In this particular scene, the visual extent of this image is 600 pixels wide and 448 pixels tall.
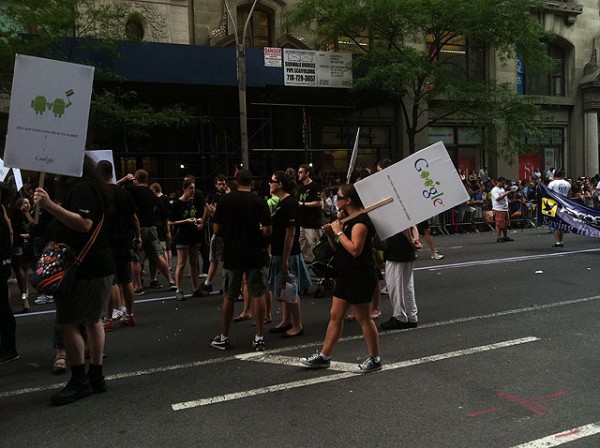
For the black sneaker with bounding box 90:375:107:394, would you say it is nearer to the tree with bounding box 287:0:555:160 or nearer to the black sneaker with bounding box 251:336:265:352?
the black sneaker with bounding box 251:336:265:352

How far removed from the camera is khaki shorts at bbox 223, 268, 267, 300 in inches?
219

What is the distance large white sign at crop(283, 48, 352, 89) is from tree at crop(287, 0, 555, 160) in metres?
0.56

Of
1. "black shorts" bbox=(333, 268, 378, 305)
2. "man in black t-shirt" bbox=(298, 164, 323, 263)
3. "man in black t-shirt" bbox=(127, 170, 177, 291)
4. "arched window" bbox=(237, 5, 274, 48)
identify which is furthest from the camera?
"arched window" bbox=(237, 5, 274, 48)

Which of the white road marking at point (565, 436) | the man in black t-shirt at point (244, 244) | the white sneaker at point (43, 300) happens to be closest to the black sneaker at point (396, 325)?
the man in black t-shirt at point (244, 244)

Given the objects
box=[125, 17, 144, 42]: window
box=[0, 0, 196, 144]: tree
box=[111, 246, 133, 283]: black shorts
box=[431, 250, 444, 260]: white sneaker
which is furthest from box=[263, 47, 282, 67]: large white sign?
box=[111, 246, 133, 283]: black shorts

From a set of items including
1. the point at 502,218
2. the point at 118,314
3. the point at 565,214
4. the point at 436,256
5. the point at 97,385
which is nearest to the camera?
the point at 97,385

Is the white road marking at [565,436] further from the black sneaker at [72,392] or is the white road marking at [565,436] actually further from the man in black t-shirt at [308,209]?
the man in black t-shirt at [308,209]

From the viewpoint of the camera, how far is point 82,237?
4395 mm

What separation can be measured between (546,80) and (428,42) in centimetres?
1124

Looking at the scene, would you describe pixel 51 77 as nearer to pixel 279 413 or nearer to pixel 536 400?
pixel 279 413

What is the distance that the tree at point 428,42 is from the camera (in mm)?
17969

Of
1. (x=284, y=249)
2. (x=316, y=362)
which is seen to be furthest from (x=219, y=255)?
(x=316, y=362)

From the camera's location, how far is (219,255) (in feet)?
27.7

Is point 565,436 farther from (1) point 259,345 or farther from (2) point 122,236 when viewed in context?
(2) point 122,236
